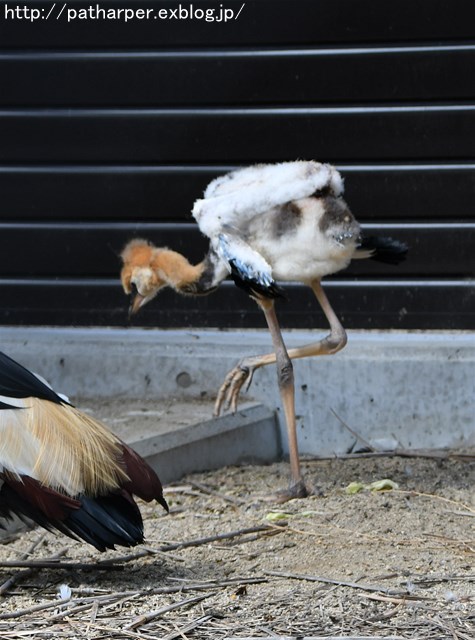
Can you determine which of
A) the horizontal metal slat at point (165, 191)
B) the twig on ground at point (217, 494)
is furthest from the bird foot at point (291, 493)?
the horizontal metal slat at point (165, 191)

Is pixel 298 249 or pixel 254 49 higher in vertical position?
pixel 254 49

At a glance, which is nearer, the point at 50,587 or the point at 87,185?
the point at 50,587

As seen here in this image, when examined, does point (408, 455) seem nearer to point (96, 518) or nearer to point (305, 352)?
point (305, 352)

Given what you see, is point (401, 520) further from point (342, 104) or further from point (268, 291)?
point (342, 104)

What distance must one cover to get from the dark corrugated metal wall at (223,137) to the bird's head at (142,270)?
836mm

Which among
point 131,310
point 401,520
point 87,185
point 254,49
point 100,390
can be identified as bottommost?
point 401,520

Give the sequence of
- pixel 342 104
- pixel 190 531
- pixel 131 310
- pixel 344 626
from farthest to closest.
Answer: pixel 342 104 < pixel 131 310 < pixel 190 531 < pixel 344 626

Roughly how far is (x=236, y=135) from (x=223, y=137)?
0.07 m

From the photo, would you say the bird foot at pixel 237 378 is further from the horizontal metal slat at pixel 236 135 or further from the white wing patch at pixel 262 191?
the horizontal metal slat at pixel 236 135

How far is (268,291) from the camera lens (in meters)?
5.01

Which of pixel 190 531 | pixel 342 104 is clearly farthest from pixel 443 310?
pixel 190 531

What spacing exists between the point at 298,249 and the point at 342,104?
5.13 ft

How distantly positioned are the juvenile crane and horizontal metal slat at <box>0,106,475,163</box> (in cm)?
260

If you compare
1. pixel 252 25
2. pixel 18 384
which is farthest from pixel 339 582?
pixel 252 25
